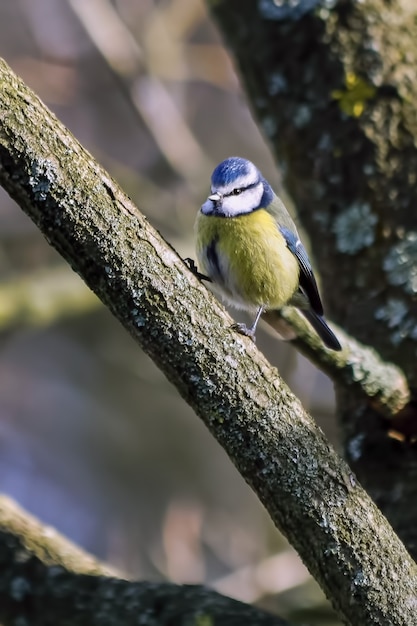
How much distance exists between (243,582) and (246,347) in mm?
1944

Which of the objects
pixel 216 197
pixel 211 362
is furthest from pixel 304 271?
pixel 211 362

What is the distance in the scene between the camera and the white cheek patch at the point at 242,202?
205 centimetres

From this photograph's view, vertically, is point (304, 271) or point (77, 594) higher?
point (304, 271)

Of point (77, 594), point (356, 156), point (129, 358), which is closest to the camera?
point (77, 594)

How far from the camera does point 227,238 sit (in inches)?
79.1

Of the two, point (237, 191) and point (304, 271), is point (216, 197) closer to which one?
point (237, 191)

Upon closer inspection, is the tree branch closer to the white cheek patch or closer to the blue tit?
the blue tit

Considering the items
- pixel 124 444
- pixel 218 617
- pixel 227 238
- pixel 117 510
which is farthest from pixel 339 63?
pixel 117 510

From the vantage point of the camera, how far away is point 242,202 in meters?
2.08

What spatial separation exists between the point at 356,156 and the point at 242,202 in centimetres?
34

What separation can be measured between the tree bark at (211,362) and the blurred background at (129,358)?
5.18ft

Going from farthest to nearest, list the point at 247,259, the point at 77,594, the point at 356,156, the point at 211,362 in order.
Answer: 1. the point at 356,156
2. the point at 247,259
3. the point at 77,594
4. the point at 211,362

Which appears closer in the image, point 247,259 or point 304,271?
point 247,259

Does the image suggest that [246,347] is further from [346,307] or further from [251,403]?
[346,307]
